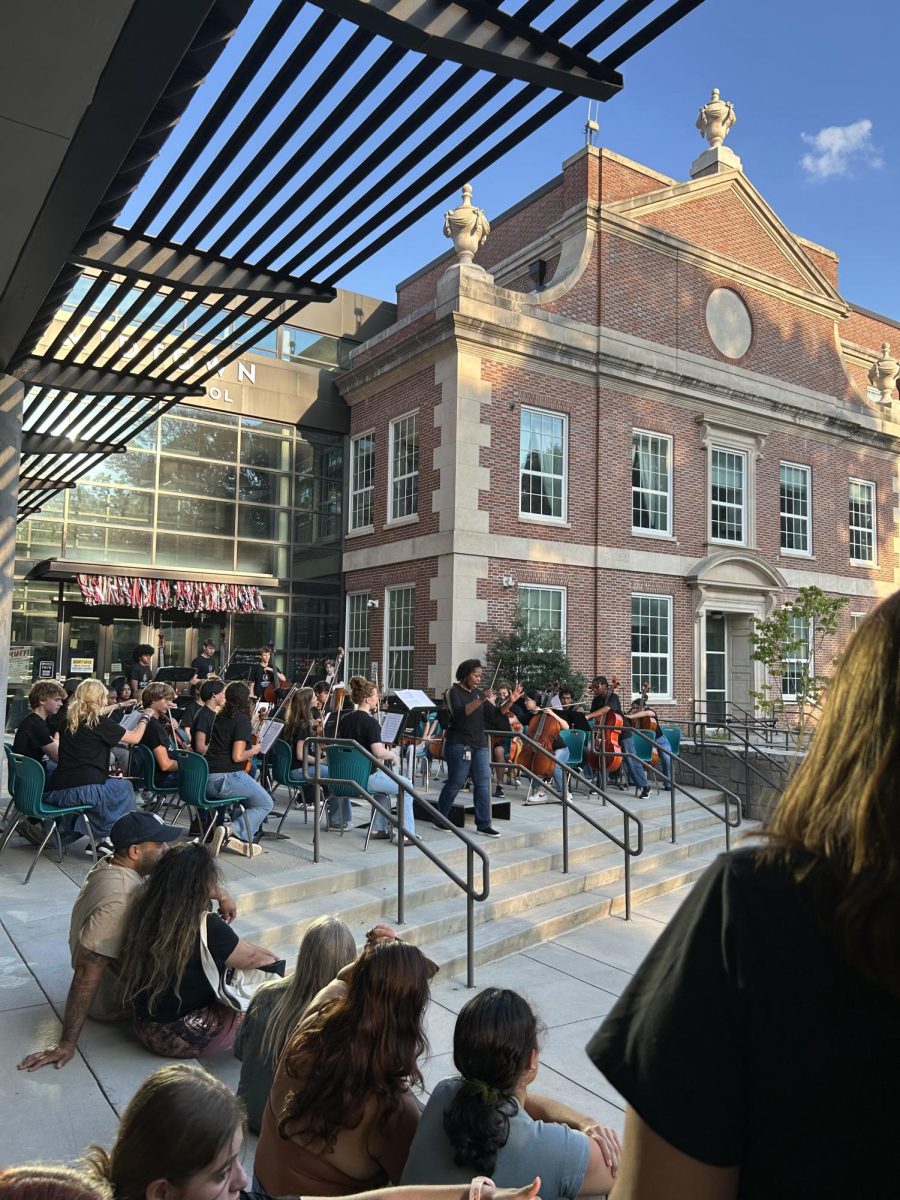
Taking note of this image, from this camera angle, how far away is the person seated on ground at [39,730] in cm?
780

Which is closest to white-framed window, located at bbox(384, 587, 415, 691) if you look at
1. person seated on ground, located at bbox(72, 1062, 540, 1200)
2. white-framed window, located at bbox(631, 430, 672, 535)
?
white-framed window, located at bbox(631, 430, 672, 535)

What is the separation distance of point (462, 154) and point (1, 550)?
6662mm

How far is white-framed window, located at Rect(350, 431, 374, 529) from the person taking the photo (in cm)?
2058

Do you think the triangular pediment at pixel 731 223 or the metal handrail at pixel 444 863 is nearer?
the metal handrail at pixel 444 863

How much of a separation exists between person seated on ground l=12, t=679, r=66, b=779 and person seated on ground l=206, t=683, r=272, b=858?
133 centimetres

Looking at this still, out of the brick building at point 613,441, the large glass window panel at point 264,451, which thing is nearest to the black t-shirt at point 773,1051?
the brick building at point 613,441

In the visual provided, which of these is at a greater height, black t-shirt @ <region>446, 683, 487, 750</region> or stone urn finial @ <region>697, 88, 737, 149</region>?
stone urn finial @ <region>697, 88, 737, 149</region>

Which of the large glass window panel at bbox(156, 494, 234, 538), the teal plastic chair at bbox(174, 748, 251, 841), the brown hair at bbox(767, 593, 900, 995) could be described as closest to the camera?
the brown hair at bbox(767, 593, 900, 995)

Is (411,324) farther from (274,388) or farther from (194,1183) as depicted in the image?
(194,1183)

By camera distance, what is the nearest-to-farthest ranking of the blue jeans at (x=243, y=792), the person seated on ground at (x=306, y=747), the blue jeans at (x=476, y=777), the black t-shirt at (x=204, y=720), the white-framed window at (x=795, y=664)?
1. the blue jeans at (x=243, y=792)
2. the black t-shirt at (x=204, y=720)
3. the person seated on ground at (x=306, y=747)
4. the blue jeans at (x=476, y=777)
5. the white-framed window at (x=795, y=664)

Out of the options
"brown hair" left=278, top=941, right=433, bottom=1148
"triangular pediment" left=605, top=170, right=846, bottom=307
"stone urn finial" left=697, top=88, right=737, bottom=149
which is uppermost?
"stone urn finial" left=697, top=88, right=737, bottom=149

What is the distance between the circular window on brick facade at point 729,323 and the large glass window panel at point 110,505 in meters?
14.0

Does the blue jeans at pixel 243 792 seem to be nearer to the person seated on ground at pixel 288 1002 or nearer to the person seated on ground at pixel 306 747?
the person seated on ground at pixel 306 747

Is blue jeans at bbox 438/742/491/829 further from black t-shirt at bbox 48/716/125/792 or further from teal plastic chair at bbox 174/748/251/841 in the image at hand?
black t-shirt at bbox 48/716/125/792
